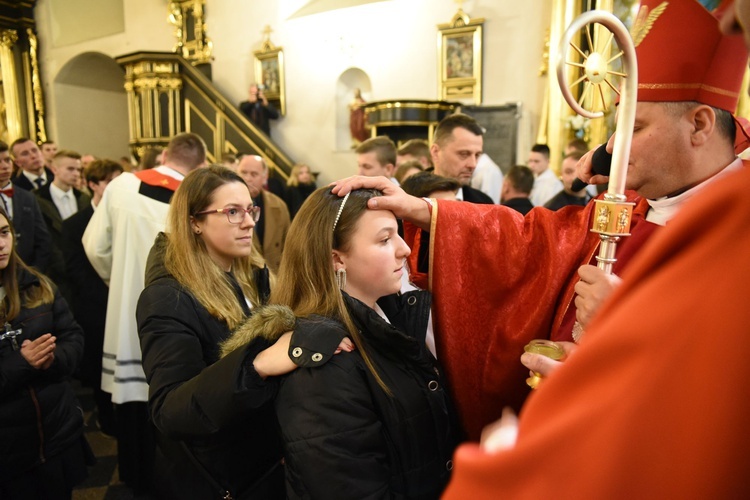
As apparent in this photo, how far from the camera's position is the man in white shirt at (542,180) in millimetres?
5941

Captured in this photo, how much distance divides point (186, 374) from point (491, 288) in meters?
0.99

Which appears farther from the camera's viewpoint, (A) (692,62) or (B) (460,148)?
(B) (460,148)

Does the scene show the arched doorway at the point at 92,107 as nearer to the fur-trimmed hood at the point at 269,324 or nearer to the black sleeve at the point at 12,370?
the black sleeve at the point at 12,370

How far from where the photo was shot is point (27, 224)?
3.75m

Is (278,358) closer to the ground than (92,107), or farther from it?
closer to the ground

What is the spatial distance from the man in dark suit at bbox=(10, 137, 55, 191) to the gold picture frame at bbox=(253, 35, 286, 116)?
6683 mm

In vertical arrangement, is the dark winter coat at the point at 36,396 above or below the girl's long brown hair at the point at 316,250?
below

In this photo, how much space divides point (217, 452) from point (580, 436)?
1.50m

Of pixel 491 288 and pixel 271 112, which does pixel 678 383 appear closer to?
pixel 491 288

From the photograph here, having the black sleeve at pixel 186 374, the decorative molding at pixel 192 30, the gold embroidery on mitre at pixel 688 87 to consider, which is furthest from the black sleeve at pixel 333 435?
the decorative molding at pixel 192 30

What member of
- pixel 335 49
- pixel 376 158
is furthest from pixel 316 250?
pixel 335 49

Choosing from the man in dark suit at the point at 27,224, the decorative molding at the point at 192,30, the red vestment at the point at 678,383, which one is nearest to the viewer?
the red vestment at the point at 678,383

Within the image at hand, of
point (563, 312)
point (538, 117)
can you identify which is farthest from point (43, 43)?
point (563, 312)

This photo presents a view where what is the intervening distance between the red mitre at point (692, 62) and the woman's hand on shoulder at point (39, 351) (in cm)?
230
